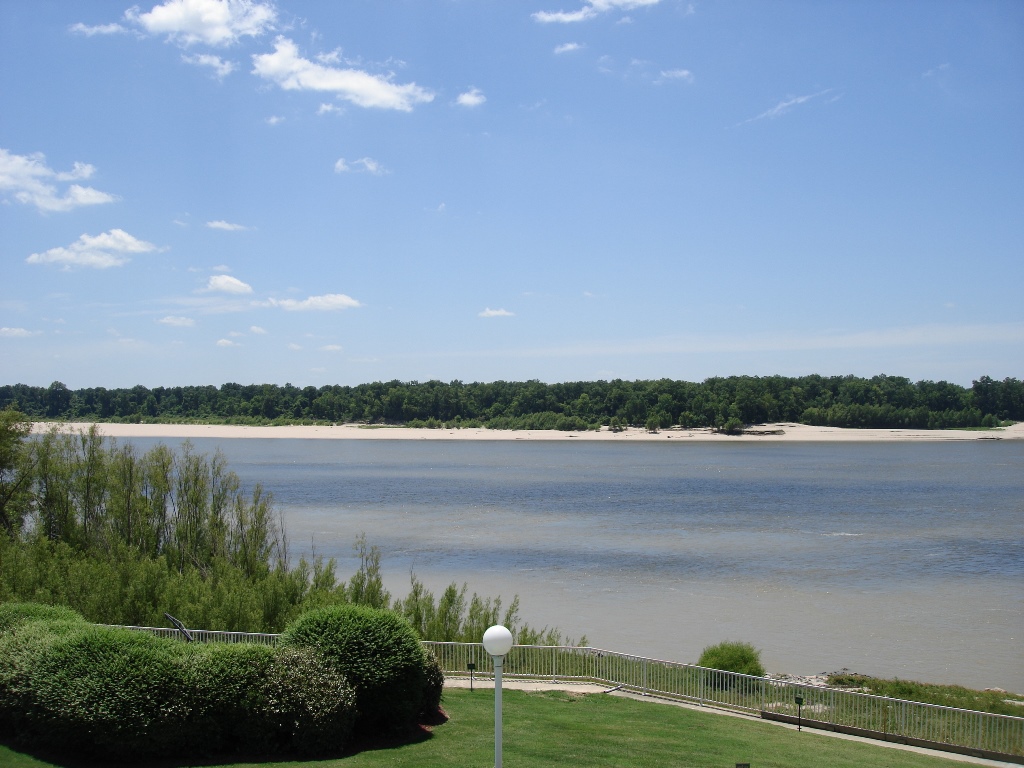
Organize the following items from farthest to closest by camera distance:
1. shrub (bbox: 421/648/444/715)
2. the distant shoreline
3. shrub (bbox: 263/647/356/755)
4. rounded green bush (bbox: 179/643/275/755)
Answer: the distant shoreline < shrub (bbox: 421/648/444/715) < shrub (bbox: 263/647/356/755) < rounded green bush (bbox: 179/643/275/755)

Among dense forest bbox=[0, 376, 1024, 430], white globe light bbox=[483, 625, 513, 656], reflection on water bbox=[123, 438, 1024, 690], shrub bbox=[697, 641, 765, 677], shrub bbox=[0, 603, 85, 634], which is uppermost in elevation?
dense forest bbox=[0, 376, 1024, 430]

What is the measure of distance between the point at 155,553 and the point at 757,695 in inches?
918

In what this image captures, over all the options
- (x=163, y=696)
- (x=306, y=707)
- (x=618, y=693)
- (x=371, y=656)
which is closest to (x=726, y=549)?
(x=618, y=693)

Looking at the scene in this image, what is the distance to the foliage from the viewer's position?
20.9 m

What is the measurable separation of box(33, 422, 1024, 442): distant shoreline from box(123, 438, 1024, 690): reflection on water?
51027 millimetres

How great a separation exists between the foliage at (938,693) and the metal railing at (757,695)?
3.69m

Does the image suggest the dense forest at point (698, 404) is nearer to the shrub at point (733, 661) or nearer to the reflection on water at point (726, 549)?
the reflection on water at point (726, 549)

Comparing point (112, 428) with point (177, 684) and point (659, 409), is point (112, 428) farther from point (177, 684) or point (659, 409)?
point (177, 684)

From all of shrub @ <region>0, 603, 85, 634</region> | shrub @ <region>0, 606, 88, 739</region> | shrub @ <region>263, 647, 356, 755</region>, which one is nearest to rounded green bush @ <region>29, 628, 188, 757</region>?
shrub @ <region>0, 606, 88, 739</region>

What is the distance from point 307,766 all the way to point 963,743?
11.9m

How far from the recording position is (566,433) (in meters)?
177

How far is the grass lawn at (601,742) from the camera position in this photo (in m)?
13.1

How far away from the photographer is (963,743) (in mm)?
16250

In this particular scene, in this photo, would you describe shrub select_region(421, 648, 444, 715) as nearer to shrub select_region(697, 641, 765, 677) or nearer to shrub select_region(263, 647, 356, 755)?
shrub select_region(263, 647, 356, 755)
